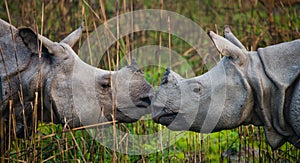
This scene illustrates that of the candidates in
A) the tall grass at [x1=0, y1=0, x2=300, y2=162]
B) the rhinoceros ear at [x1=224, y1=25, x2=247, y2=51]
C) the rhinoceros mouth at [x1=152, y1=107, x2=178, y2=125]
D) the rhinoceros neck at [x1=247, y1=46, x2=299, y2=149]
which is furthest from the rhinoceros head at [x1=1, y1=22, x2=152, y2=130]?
the rhinoceros neck at [x1=247, y1=46, x2=299, y2=149]

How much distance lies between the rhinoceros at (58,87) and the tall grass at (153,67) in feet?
0.31

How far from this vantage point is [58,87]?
4.25 m

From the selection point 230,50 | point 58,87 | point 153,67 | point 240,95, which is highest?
point 153,67

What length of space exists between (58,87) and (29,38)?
0.37 meters

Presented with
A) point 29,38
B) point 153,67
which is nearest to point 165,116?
point 29,38

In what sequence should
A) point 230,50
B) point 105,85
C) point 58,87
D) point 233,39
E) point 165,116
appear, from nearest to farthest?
point 230,50 → point 165,116 → point 233,39 → point 58,87 → point 105,85

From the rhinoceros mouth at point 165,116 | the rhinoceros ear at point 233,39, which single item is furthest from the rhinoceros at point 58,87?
the rhinoceros ear at point 233,39

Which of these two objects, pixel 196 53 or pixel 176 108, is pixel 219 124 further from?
pixel 196 53

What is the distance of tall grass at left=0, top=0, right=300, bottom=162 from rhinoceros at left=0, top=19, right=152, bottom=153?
10cm

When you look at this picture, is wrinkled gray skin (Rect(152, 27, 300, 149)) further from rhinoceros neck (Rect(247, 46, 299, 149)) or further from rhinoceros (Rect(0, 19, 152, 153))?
rhinoceros (Rect(0, 19, 152, 153))

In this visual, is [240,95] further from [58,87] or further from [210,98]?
[58,87]

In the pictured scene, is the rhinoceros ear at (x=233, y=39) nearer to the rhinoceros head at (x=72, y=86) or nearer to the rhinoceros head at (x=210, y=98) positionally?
the rhinoceros head at (x=210, y=98)

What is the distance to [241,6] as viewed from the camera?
25.3 ft

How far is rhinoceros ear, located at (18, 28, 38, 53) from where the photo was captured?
424 cm
